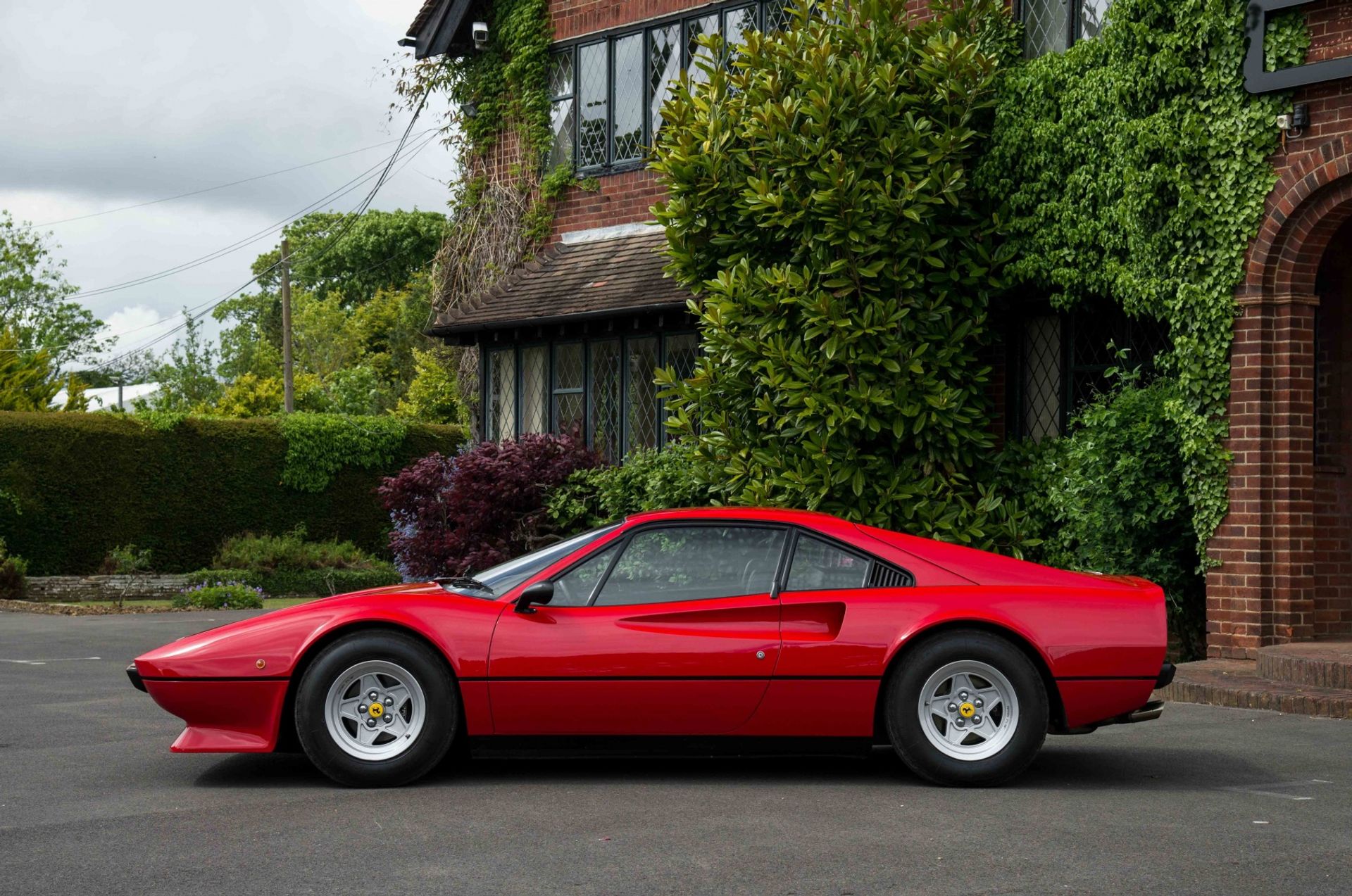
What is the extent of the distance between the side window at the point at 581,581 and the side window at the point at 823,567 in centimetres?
85

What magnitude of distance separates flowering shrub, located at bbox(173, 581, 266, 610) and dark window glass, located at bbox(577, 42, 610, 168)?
806cm

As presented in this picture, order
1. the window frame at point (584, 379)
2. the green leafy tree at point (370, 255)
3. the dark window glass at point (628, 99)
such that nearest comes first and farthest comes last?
the window frame at point (584, 379)
the dark window glass at point (628, 99)
the green leafy tree at point (370, 255)

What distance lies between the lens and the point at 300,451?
27094 mm

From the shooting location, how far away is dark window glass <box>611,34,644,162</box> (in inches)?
695

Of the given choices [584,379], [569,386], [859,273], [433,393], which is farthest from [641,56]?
[433,393]

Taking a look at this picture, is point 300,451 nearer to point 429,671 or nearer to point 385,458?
point 385,458

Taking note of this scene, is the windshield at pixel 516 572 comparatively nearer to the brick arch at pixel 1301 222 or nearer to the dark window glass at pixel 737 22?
the brick arch at pixel 1301 222

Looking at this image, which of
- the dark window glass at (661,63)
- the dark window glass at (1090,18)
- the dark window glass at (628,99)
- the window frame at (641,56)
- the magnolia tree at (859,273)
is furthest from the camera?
the dark window glass at (628,99)

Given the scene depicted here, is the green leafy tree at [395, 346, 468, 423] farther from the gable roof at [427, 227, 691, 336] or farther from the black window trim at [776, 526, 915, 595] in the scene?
the black window trim at [776, 526, 915, 595]

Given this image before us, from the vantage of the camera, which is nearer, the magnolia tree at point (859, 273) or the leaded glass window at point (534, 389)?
the magnolia tree at point (859, 273)

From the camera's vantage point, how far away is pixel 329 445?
90.4 ft

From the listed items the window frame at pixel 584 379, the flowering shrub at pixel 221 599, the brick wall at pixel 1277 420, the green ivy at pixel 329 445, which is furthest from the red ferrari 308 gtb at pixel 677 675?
the green ivy at pixel 329 445

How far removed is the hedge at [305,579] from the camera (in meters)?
24.5

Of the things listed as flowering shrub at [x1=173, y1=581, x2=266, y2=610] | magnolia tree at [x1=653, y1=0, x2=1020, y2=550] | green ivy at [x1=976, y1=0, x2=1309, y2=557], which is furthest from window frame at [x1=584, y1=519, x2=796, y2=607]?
flowering shrub at [x1=173, y1=581, x2=266, y2=610]
